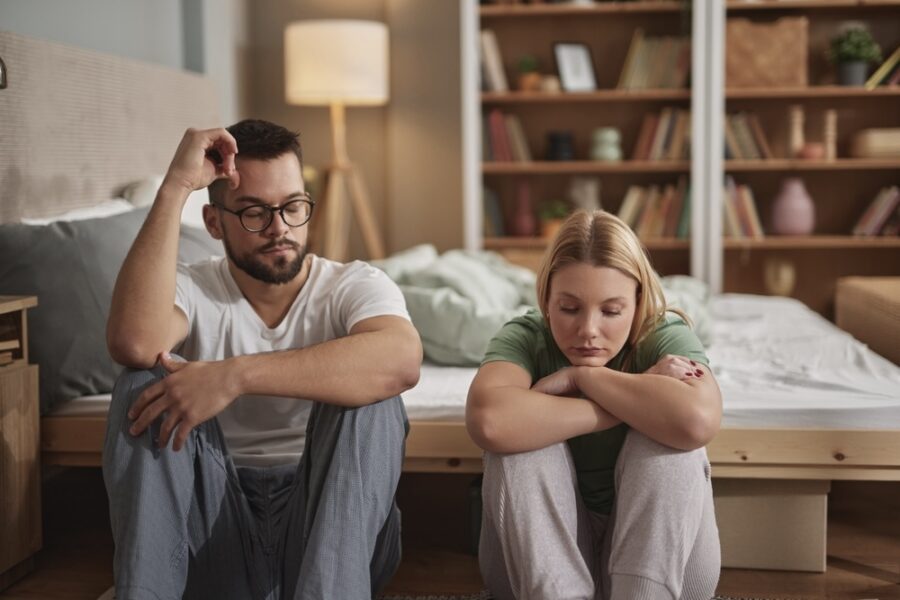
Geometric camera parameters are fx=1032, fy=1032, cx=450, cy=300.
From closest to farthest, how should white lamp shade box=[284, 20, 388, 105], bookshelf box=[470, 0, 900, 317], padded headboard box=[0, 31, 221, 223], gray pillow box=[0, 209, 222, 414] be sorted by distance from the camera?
gray pillow box=[0, 209, 222, 414]
padded headboard box=[0, 31, 221, 223]
white lamp shade box=[284, 20, 388, 105]
bookshelf box=[470, 0, 900, 317]

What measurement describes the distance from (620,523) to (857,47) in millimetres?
3523

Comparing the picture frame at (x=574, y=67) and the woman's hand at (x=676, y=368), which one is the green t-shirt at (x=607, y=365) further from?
the picture frame at (x=574, y=67)

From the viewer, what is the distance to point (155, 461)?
169cm

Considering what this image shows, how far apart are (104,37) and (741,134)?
2.78 m

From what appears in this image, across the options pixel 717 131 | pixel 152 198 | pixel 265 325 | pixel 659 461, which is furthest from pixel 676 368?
pixel 717 131

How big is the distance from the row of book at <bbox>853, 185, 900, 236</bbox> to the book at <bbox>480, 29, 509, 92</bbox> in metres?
1.77

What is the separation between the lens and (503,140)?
15.9 feet

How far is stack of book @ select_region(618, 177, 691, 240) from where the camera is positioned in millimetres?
4738

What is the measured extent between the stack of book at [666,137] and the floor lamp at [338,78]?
1.22 m

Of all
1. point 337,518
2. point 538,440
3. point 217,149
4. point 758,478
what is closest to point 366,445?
point 337,518

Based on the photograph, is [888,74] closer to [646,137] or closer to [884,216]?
[884,216]

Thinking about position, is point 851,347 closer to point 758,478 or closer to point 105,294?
point 758,478

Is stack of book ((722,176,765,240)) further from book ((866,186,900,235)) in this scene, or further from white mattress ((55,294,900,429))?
white mattress ((55,294,900,429))

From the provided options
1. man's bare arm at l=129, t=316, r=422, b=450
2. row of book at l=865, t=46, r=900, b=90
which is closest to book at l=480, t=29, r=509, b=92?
row of book at l=865, t=46, r=900, b=90
